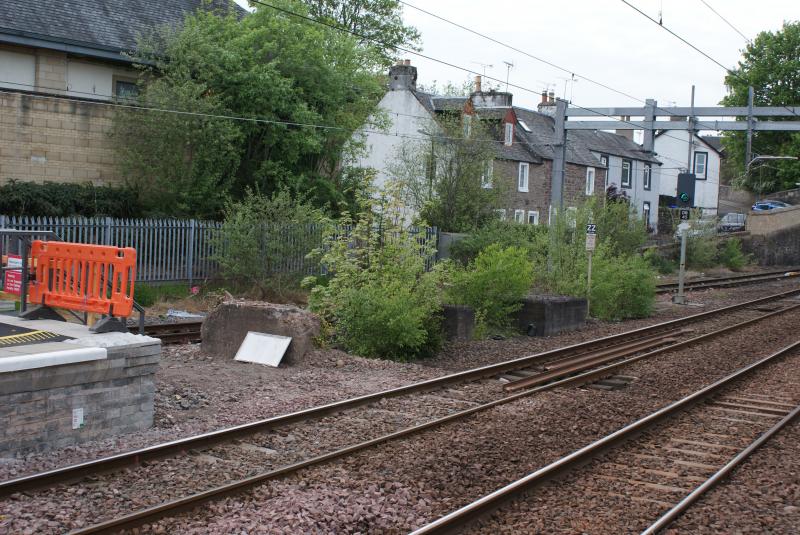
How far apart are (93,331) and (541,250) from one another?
17.0 meters

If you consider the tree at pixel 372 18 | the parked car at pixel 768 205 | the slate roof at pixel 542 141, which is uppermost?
the tree at pixel 372 18

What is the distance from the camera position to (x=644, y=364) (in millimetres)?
15344

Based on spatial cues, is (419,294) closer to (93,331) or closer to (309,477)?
(93,331)

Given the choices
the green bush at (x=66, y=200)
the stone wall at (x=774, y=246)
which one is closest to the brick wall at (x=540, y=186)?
the stone wall at (x=774, y=246)

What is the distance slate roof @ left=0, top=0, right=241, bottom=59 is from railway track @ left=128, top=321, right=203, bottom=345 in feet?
39.8

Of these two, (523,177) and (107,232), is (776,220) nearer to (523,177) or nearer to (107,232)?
(523,177)

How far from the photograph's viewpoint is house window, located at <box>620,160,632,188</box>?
5619 centimetres

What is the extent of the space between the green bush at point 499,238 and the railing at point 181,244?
12.9 feet

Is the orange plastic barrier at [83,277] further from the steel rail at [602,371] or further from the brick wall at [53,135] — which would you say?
the brick wall at [53,135]

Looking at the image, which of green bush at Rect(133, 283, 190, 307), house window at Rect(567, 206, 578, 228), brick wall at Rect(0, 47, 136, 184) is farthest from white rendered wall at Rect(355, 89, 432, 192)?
green bush at Rect(133, 283, 190, 307)

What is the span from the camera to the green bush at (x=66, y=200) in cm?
2128

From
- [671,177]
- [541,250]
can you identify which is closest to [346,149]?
[541,250]

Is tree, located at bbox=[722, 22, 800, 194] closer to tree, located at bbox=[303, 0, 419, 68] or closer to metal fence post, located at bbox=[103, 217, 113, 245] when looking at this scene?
tree, located at bbox=[303, 0, 419, 68]

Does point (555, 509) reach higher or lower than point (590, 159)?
lower
